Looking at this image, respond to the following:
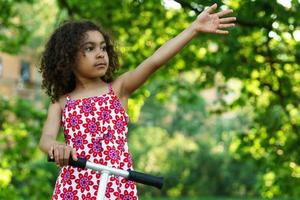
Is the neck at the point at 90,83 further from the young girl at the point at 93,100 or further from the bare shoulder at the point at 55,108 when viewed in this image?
the bare shoulder at the point at 55,108

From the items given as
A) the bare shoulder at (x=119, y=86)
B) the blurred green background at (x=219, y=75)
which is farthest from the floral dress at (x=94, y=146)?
the blurred green background at (x=219, y=75)

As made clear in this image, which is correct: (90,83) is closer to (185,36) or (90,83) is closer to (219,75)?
(185,36)

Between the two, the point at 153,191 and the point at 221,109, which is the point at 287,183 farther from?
the point at 153,191

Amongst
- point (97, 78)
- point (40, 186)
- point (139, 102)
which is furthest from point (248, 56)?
point (97, 78)

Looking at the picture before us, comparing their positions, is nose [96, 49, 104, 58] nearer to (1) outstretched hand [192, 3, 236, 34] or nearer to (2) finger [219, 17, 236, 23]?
(1) outstretched hand [192, 3, 236, 34]

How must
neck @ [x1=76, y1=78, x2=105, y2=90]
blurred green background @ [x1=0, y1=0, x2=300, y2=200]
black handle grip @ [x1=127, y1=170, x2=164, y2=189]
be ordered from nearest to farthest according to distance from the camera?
black handle grip @ [x1=127, y1=170, x2=164, y2=189], neck @ [x1=76, y1=78, x2=105, y2=90], blurred green background @ [x1=0, y1=0, x2=300, y2=200]

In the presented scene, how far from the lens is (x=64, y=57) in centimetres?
361

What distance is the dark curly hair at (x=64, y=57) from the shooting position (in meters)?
3.59

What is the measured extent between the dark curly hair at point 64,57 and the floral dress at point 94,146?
0.73 feet

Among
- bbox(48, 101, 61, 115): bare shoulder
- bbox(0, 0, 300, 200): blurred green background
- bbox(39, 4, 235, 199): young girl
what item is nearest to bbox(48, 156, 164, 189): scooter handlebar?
bbox(39, 4, 235, 199): young girl

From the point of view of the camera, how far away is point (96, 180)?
11.1 ft

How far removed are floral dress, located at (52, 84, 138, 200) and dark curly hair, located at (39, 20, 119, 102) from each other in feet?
0.73

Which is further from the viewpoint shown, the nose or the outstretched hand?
the nose

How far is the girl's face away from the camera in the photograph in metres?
3.46
